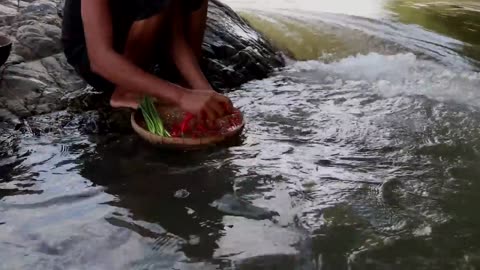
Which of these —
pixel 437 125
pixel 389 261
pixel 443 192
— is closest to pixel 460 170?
pixel 443 192

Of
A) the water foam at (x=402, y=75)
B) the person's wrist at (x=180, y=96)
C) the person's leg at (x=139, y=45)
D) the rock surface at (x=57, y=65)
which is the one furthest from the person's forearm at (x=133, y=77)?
the water foam at (x=402, y=75)

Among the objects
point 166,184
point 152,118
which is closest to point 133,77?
point 152,118

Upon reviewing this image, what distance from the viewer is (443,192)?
2275 mm

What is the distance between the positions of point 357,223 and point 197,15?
1.49 m

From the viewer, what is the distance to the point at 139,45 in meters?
2.93

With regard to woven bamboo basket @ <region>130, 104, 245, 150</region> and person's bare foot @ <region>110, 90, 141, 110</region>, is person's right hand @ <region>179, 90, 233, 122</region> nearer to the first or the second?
woven bamboo basket @ <region>130, 104, 245, 150</region>

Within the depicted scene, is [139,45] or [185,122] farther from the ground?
[139,45]

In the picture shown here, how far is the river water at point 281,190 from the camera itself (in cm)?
189

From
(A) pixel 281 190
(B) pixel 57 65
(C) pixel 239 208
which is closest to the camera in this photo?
(C) pixel 239 208

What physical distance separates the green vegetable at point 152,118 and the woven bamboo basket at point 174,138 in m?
0.03

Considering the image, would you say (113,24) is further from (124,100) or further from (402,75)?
(402,75)

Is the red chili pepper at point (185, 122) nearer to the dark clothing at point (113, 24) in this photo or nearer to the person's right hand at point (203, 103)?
the person's right hand at point (203, 103)

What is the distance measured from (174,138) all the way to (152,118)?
0.54 feet

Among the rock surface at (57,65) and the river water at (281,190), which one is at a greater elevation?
the rock surface at (57,65)
